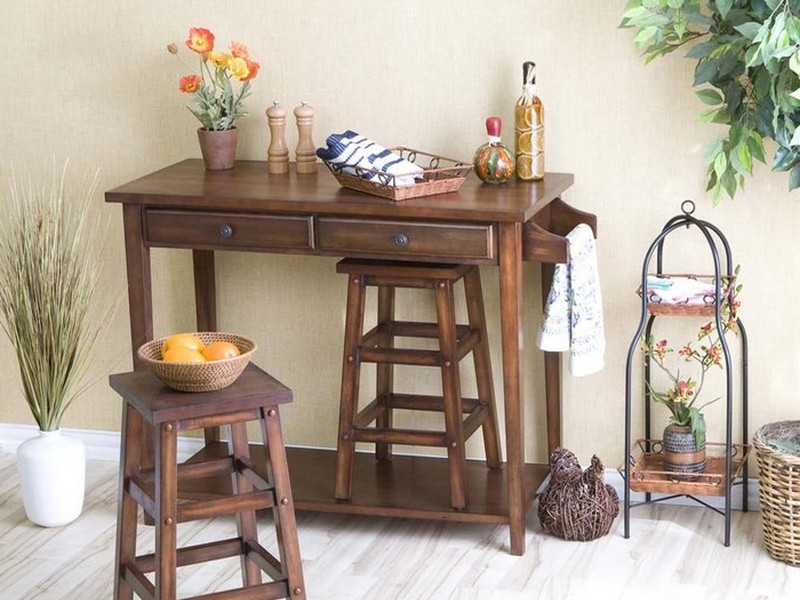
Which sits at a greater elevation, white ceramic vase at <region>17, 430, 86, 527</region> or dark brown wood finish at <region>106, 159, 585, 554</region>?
dark brown wood finish at <region>106, 159, 585, 554</region>

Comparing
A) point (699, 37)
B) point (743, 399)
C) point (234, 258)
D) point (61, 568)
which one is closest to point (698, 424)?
point (743, 399)

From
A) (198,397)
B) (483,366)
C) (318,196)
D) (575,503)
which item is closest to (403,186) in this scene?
(318,196)

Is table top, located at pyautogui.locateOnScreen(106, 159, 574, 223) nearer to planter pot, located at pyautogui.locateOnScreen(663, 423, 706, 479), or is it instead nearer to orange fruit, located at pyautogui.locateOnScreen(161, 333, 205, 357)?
orange fruit, located at pyautogui.locateOnScreen(161, 333, 205, 357)

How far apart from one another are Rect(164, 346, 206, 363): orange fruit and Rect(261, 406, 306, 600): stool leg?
0.19 meters

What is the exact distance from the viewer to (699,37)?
3783mm

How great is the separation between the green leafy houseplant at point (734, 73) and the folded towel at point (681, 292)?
240 millimetres

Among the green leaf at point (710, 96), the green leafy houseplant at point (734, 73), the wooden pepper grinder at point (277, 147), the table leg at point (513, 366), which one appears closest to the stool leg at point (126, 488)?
the table leg at point (513, 366)

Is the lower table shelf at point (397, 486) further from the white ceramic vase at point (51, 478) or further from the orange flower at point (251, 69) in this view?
the orange flower at point (251, 69)

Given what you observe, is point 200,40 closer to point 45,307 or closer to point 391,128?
point 391,128

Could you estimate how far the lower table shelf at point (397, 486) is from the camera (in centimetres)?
386

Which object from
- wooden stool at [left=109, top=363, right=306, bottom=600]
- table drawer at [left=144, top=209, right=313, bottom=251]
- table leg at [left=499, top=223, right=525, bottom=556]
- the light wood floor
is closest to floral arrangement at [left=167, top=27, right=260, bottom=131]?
table drawer at [left=144, top=209, right=313, bottom=251]

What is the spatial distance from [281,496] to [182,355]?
38cm

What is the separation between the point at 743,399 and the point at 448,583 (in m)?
1.03

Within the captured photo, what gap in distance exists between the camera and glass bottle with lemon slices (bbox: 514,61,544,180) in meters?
3.84
